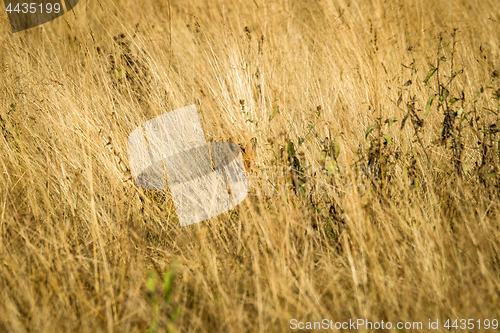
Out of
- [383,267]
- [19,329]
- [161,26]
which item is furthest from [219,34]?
[19,329]

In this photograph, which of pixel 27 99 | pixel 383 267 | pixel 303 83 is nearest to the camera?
pixel 383 267

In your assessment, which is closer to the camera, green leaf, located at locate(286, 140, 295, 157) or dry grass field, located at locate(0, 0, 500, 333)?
dry grass field, located at locate(0, 0, 500, 333)

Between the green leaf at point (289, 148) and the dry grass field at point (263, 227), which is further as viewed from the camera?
the green leaf at point (289, 148)

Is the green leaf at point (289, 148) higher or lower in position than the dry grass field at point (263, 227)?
higher

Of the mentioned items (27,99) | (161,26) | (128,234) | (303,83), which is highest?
(161,26)

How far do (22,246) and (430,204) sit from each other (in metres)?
1.78

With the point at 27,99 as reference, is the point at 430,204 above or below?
below

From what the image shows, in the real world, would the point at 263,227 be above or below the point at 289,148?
below

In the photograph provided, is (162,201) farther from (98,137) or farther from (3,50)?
(3,50)

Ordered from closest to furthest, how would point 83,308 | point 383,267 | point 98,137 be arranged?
Result: 1. point 83,308
2. point 383,267
3. point 98,137

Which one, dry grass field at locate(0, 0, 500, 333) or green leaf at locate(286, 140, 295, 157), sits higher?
green leaf at locate(286, 140, 295, 157)

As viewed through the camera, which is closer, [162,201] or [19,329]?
[19,329]

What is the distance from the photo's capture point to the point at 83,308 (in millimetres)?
1221

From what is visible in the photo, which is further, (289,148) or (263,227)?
(289,148)
